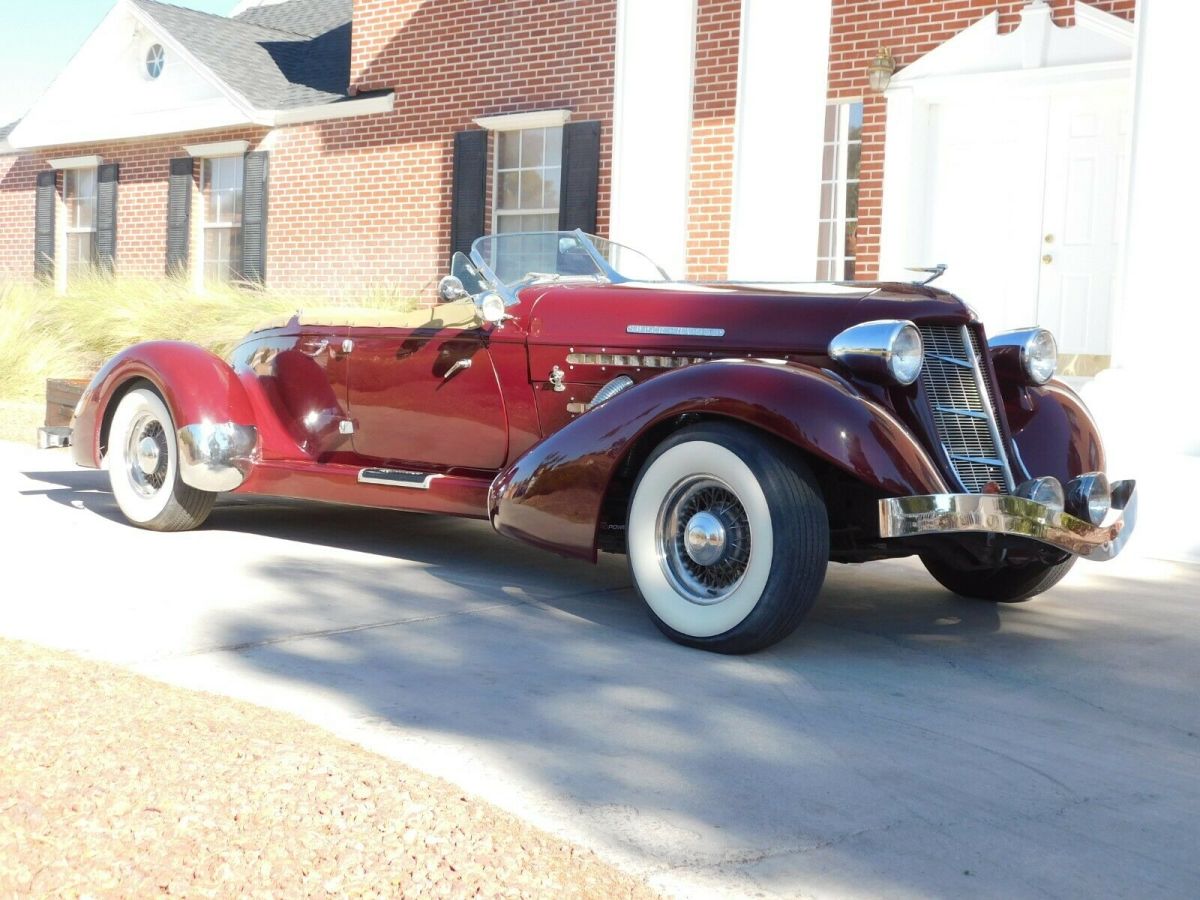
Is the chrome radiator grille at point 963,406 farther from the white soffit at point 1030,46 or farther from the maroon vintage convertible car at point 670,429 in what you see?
the white soffit at point 1030,46

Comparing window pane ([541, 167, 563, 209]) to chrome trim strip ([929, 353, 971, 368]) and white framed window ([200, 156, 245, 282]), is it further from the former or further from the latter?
chrome trim strip ([929, 353, 971, 368])

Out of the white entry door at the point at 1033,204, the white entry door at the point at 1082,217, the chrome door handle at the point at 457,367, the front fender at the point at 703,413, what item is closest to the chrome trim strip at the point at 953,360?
the front fender at the point at 703,413

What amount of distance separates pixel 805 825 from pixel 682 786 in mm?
318

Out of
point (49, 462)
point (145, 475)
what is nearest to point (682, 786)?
point (145, 475)

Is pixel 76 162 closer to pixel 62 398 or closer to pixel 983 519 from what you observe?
pixel 62 398

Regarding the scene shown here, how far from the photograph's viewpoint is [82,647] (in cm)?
404

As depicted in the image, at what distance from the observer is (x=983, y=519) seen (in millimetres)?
3926

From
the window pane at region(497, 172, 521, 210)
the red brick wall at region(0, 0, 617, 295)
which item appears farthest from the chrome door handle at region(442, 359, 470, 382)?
the window pane at region(497, 172, 521, 210)

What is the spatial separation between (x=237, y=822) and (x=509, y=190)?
12.6 metres

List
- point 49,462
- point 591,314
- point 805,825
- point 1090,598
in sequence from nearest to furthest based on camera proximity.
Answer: point 805,825, point 591,314, point 1090,598, point 49,462

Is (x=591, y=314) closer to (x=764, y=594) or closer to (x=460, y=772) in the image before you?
(x=764, y=594)

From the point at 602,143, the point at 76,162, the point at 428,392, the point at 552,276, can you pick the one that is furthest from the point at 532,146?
the point at 428,392

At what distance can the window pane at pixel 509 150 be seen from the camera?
14.4 meters

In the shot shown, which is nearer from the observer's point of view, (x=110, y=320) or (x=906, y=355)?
(x=906, y=355)
